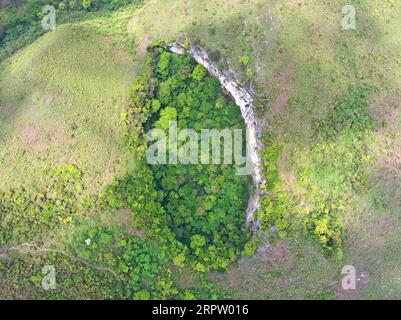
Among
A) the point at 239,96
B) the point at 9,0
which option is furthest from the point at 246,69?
the point at 9,0

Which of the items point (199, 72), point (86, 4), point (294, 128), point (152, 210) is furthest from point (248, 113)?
point (86, 4)

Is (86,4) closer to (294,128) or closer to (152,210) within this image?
(152,210)

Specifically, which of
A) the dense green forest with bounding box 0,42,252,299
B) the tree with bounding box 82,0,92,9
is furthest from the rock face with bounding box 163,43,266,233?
the tree with bounding box 82,0,92,9

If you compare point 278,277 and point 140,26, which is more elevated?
point 140,26

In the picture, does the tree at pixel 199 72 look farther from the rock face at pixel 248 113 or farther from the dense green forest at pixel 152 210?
the rock face at pixel 248 113

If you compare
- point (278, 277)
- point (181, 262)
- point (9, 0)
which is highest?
point (9, 0)

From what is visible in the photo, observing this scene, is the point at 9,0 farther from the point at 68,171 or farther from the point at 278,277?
the point at 278,277

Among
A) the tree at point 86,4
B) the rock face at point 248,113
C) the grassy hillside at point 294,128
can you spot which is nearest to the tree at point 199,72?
the rock face at point 248,113

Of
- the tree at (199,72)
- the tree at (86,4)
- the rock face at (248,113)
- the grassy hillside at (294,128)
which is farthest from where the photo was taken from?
the tree at (86,4)

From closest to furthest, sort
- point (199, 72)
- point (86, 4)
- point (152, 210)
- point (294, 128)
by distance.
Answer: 1. point (294, 128)
2. point (152, 210)
3. point (199, 72)
4. point (86, 4)
